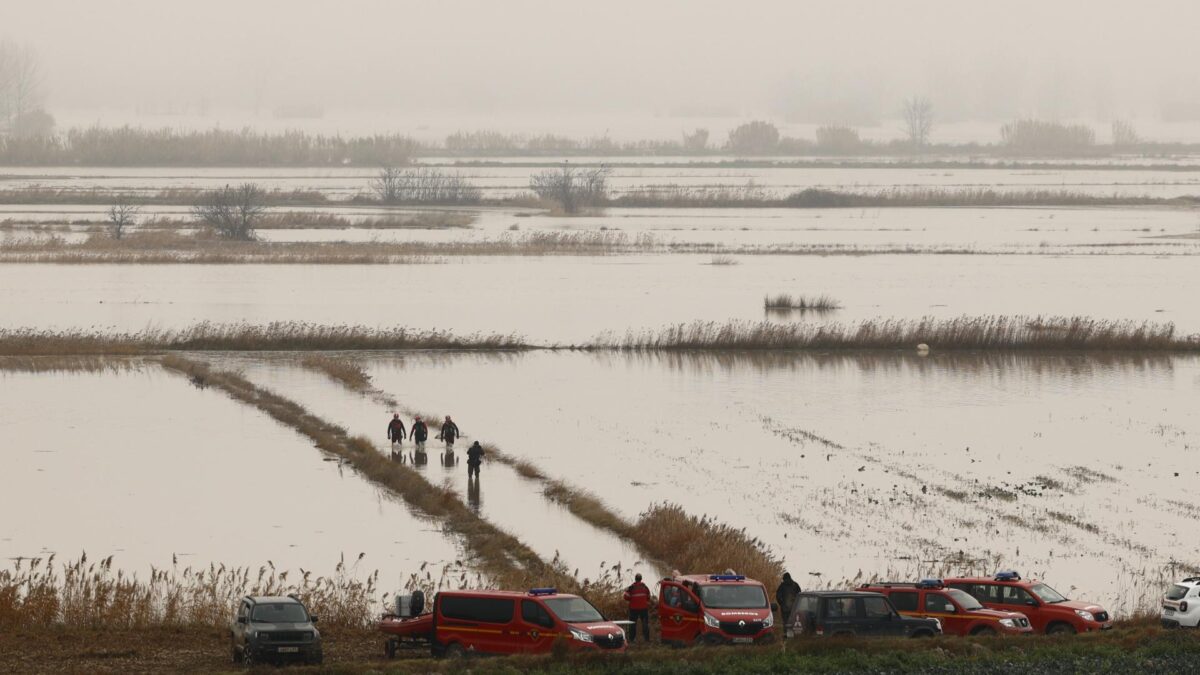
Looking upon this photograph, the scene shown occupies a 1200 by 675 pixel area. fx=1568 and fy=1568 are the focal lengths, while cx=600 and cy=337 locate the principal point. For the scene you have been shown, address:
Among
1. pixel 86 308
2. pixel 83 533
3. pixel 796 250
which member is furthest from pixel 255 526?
pixel 796 250

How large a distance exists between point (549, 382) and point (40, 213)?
204 feet

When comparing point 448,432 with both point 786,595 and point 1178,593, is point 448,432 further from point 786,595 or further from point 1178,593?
point 1178,593

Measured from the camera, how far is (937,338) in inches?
1961

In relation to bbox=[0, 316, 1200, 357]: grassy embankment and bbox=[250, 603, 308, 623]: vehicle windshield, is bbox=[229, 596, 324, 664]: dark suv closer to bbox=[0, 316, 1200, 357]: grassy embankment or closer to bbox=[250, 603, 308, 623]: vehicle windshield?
bbox=[250, 603, 308, 623]: vehicle windshield

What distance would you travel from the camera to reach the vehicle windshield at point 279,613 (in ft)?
56.0

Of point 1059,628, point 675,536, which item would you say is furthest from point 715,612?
point 675,536

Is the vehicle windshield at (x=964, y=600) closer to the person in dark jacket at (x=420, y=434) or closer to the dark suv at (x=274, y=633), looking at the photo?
the dark suv at (x=274, y=633)

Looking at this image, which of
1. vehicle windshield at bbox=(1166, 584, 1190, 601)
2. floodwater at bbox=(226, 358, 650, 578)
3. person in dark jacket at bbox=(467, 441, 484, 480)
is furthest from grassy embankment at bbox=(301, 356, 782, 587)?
vehicle windshield at bbox=(1166, 584, 1190, 601)

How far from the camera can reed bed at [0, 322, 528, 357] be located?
156 feet

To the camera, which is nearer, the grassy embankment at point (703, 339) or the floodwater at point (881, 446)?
the floodwater at point (881, 446)

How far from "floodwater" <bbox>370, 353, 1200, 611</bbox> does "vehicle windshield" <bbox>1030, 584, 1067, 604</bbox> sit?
107 inches

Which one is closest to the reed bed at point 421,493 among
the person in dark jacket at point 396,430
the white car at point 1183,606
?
the person in dark jacket at point 396,430

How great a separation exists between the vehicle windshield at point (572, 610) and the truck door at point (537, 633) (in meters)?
0.15

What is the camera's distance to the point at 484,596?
17.4m
